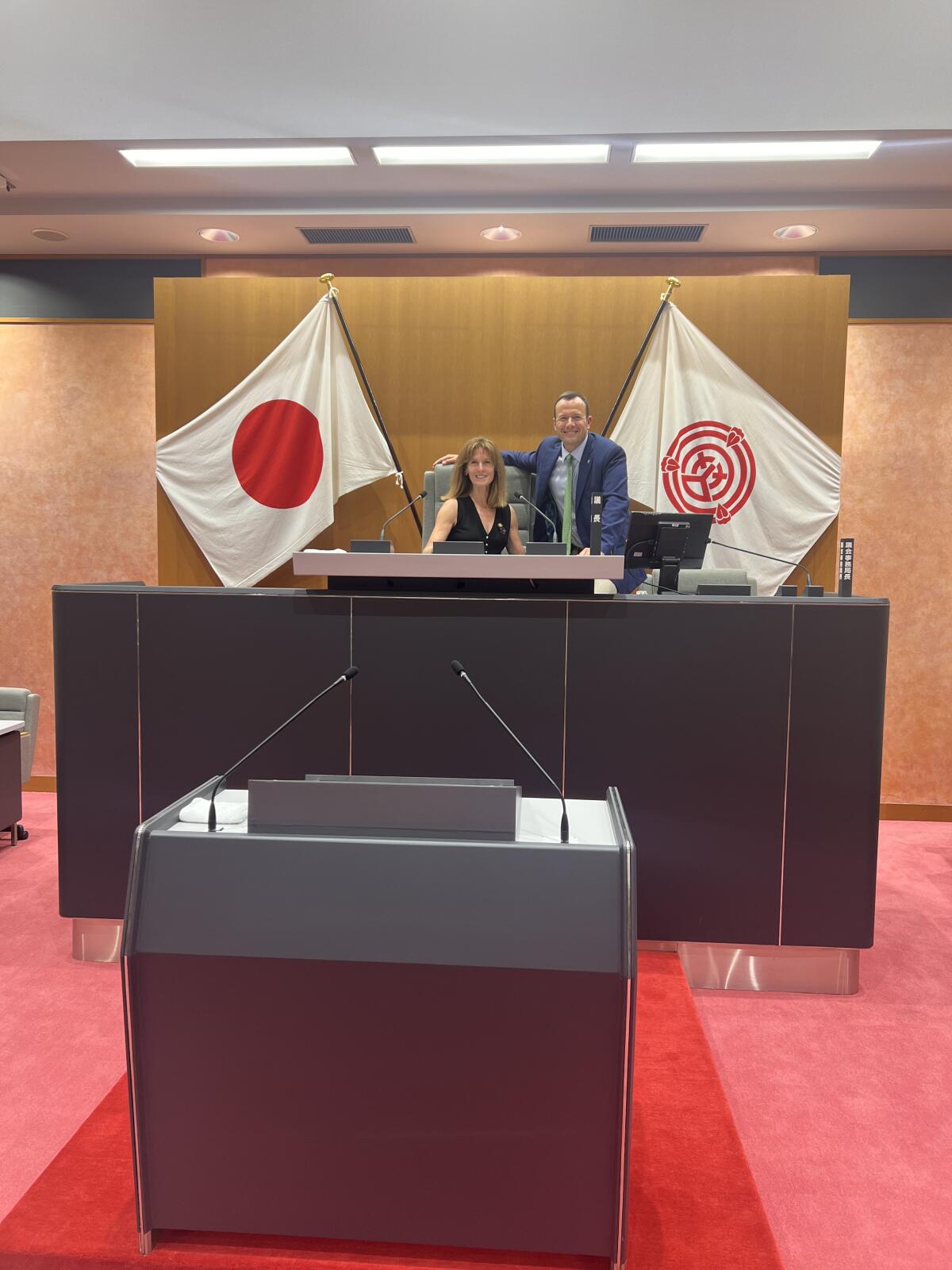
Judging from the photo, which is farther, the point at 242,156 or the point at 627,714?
the point at 242,156

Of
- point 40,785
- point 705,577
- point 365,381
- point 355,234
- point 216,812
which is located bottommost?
point 40,785

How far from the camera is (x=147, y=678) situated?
2725mm

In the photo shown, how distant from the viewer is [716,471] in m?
4.53

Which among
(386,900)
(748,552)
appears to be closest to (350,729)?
(386,900)

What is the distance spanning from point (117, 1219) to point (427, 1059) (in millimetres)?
692

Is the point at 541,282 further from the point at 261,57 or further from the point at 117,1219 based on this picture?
the point at 117,1219

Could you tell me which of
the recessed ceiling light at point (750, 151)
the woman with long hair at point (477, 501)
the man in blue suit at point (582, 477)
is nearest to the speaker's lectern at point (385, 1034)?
the woman with long hair at point (477, 501)

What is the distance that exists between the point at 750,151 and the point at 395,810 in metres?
3.80

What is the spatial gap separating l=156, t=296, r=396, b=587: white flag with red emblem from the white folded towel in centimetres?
313

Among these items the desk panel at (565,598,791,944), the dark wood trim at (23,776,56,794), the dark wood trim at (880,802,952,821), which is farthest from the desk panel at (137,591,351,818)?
the dark wood trim at (880,802,952,821)

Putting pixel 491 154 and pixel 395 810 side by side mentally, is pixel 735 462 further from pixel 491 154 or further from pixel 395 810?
pixel 395 810

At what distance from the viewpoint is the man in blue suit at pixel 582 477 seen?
3844 millimetres

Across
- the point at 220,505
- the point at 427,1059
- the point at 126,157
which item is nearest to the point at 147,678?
the point at 427,1059

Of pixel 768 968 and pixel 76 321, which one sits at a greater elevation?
pixel 76 321
